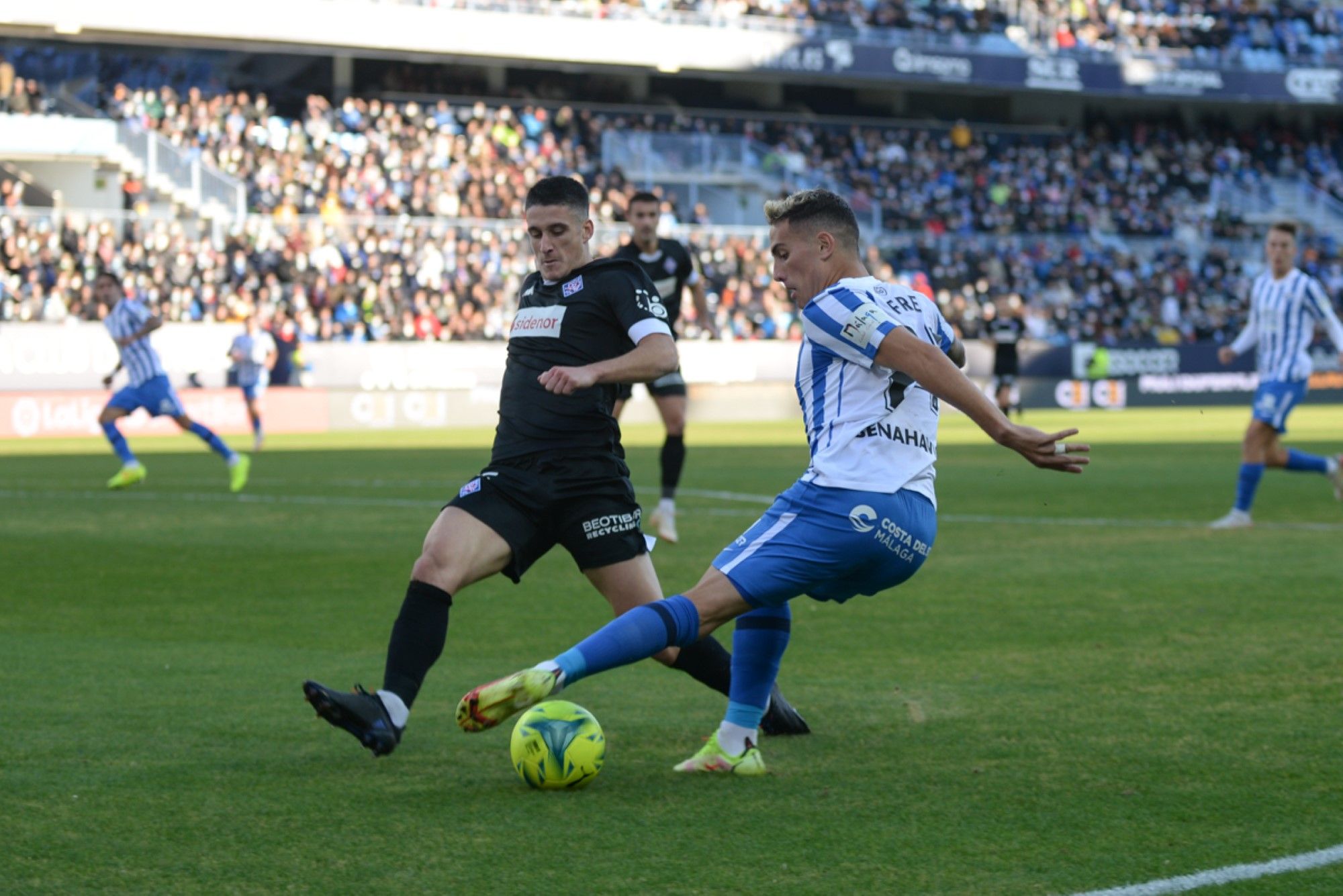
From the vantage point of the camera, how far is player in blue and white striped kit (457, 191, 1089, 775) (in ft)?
15.9

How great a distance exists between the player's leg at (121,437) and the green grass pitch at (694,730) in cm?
401

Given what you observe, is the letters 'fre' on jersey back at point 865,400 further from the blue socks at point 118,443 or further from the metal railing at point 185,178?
the metal railing at point 185,178

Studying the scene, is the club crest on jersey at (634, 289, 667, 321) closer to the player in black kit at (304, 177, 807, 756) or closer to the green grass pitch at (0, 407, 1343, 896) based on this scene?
the player in black kit at (304, 177, 807, 756)

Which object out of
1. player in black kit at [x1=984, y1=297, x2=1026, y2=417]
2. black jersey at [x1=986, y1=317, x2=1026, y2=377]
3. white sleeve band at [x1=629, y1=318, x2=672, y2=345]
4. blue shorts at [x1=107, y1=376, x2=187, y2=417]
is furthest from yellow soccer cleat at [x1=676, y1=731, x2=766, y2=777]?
black jersey at [x1=986, y1=317, x2=1026, y2=377]

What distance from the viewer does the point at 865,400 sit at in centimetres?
501

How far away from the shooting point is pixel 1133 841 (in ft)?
14.7

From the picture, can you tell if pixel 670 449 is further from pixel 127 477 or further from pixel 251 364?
pixel 251 364

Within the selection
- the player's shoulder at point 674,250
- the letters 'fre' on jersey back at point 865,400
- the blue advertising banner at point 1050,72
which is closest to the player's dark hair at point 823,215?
the letters 'fre' on jersey back at point 865,400

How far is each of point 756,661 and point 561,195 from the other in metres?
1.68

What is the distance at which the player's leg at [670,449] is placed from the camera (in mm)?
12609

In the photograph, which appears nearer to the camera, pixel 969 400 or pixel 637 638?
A: pixel 969 400

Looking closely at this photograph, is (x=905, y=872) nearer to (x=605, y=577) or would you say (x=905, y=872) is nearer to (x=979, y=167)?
(x=605, y=577)

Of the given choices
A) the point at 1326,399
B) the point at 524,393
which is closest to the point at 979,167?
the point at 1326,399

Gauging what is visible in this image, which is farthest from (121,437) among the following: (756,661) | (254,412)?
(756,661)
